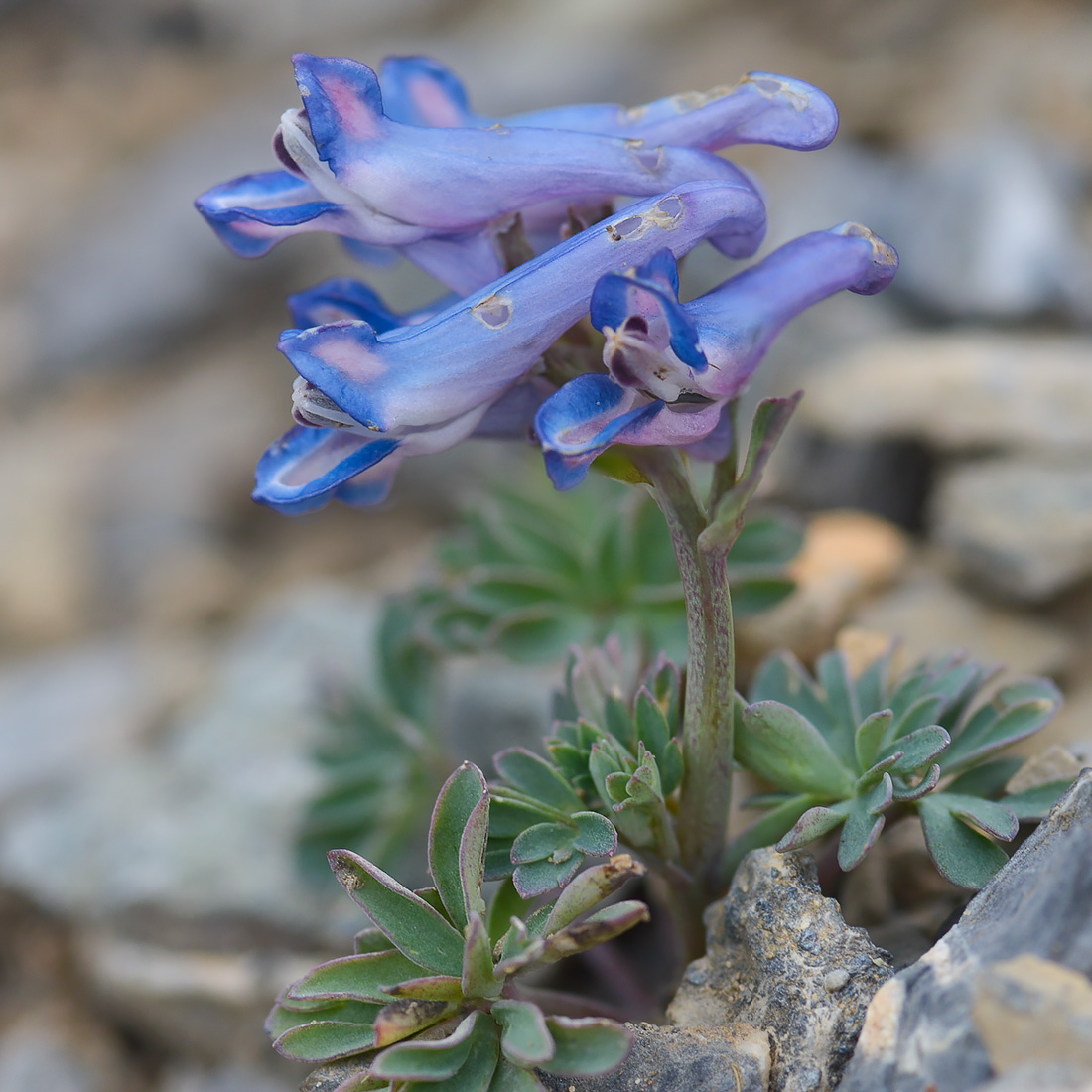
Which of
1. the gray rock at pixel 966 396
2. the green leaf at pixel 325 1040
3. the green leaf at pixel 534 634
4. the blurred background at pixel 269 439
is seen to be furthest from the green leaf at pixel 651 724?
the gray rock at pixel 966 396

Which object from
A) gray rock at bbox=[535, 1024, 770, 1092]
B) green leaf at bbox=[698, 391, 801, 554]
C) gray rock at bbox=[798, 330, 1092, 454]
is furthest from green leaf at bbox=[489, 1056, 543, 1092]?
gray rock at bbox=[798, 330, 1092, 454]

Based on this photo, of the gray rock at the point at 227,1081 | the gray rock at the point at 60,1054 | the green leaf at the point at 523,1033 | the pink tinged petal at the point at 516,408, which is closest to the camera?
the green leaf at the point at 523,1033

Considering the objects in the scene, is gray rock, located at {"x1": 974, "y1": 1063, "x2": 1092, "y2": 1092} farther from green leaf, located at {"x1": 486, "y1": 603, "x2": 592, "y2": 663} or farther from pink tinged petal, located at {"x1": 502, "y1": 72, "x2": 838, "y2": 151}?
green leaf, located at {"x1": 486, "y1": 603, "x2": 592, "y2": 663}

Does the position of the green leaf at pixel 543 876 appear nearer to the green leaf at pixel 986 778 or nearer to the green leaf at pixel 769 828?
the green leaf at pixel 769 828

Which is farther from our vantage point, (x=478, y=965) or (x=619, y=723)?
(x=619, y=723)

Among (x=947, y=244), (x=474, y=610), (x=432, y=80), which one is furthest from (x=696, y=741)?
(x=947, y=244)

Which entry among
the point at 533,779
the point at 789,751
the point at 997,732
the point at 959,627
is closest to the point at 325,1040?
the point at 533,779

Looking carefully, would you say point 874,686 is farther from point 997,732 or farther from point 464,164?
point 464,164
